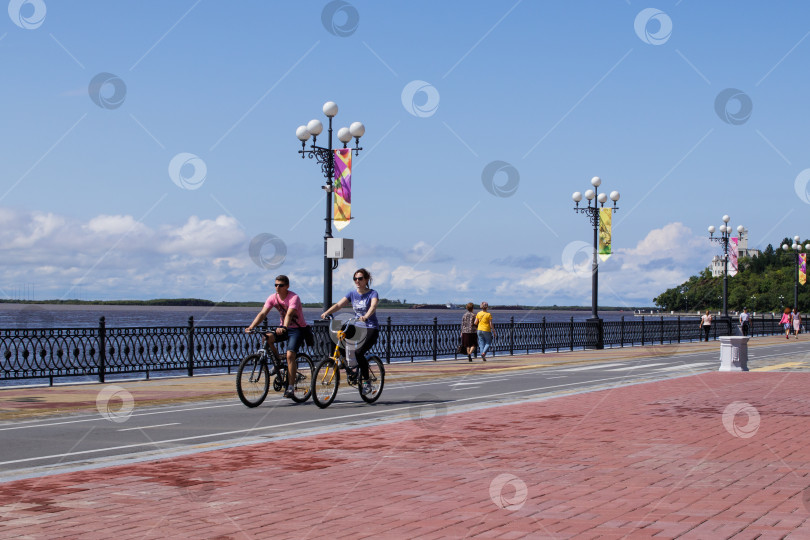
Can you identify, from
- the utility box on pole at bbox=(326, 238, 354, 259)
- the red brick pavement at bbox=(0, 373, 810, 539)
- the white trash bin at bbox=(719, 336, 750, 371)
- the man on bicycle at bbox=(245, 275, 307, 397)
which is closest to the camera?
the red brick pavement at bbox=(0, 373, 810, 539)

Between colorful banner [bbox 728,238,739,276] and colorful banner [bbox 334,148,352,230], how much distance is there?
27821mm

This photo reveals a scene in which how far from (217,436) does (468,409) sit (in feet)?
13.4

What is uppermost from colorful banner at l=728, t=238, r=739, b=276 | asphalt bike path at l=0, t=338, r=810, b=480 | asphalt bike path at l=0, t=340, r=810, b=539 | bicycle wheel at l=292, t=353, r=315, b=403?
colorful banner at l=728, t=238, r=739, b=276

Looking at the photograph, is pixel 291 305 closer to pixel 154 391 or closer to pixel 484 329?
pixel 154 391

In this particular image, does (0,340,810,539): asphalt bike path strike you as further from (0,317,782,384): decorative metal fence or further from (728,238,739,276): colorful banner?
(728,238,739,276): colorful banner

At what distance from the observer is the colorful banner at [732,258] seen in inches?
1736

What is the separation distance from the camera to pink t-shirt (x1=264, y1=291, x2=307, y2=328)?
12.4 m

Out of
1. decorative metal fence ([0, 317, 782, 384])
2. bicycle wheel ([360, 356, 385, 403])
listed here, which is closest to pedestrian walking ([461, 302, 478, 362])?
decorative metal fence ([0, 317, 782, 384])

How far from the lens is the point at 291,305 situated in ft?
40.7

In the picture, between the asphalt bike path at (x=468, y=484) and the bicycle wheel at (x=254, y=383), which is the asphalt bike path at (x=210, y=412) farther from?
the asphalt bike path at (x=468, y=484)

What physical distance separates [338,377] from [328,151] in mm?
10035

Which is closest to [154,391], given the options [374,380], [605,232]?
[374,380]

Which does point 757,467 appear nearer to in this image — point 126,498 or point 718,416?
point 718,416

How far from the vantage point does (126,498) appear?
644 cm
